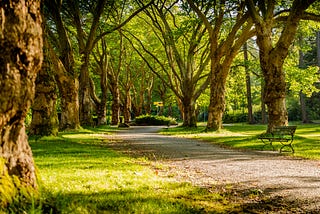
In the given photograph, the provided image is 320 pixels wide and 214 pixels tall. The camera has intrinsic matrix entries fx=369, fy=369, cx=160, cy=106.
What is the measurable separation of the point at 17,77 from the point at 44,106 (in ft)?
40.6

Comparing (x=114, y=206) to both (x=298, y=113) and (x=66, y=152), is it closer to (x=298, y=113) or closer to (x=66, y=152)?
(x=66, y=152)

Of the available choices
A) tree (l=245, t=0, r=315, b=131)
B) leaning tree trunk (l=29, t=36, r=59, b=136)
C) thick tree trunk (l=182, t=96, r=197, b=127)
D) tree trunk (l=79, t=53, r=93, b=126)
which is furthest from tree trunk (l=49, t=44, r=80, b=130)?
thick tree trunk (l=182, t=96, r=197, b=127)

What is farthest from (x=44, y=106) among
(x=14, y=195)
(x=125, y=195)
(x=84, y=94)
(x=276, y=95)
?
(x=14, y=195)

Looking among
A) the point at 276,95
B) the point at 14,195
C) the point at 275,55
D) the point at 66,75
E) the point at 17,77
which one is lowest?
the point at 14,195

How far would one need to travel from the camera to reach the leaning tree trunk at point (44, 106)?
15742 millimetres

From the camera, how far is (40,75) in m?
15.6

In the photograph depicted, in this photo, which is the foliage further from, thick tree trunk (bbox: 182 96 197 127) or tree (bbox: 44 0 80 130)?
thick tree trunk (bbox: 182 96 197 127)

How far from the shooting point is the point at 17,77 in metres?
4.12

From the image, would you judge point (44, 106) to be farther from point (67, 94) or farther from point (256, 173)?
point (256, 173)

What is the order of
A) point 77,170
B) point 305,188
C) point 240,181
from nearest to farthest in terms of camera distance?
point 305,188 → point 240,181 → point 77,170

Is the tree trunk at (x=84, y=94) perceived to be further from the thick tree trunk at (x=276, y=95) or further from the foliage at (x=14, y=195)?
the foliage at (x=14, y=195)

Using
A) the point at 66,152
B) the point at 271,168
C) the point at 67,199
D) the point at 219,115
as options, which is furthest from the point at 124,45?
the point at 67,199

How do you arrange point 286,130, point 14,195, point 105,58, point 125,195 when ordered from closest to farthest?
point 14,195, point 125,195, point 286,130, point 105,58

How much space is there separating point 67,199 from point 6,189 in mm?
→ 1261
